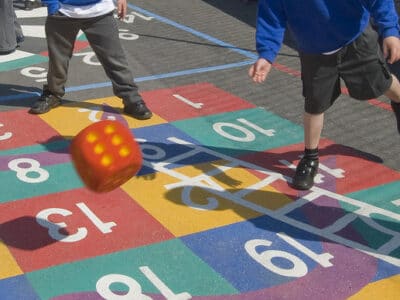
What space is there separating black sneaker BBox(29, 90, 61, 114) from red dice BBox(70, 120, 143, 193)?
6.72 ft

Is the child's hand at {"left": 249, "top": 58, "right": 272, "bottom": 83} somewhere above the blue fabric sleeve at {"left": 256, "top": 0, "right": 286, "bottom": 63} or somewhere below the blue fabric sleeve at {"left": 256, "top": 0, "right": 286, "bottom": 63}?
below

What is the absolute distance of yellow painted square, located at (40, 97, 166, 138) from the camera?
4602mm

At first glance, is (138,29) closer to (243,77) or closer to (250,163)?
(243,77)

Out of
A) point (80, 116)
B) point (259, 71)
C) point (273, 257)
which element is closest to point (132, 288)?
point (273, 257)

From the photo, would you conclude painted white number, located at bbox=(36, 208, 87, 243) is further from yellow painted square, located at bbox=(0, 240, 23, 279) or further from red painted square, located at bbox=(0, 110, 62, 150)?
red painted square, located at bbox=(0, 110, 62, 150)

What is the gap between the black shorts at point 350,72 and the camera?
354cm

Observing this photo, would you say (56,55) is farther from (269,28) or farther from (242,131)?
(269,28)

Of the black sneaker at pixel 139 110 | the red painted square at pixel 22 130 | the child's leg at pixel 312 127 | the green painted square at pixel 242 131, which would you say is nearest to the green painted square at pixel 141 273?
the child's leg at pixel 312 127

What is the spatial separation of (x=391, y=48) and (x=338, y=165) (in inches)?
41.8

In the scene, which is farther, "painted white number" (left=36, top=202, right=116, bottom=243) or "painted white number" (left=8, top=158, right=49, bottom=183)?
"painted white number" (left=8, top=158, right=49, bottom=183)

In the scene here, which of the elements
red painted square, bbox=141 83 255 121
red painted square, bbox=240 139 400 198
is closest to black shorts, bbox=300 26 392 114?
red painted square, bbox=240 139 400 198

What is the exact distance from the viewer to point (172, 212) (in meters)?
3.46

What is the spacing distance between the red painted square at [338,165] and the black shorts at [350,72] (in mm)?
482

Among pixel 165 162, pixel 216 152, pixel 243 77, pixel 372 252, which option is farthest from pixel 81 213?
pixel 243 77
